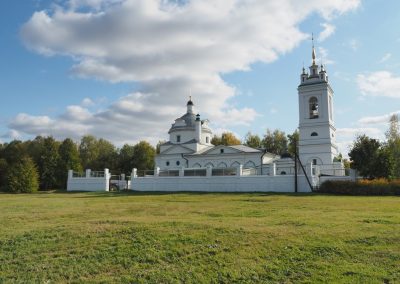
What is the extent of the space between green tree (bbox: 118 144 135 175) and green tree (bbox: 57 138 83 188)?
10663mm

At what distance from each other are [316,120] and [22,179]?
108ft

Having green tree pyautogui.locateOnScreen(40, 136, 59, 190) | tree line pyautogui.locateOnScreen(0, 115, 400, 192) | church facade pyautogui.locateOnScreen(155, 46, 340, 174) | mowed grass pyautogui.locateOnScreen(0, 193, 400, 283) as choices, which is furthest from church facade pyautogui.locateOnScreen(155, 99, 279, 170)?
mowed grass pyautogui.locateOnScreen(0, 193, 400, 283)

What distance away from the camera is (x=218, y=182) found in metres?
32.4

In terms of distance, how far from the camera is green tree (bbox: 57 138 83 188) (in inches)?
2223

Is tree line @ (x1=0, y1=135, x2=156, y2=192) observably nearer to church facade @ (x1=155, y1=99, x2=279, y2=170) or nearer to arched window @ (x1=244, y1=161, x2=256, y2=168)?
church facade @ (x1=155, y1=99, x2=279, y2=170)

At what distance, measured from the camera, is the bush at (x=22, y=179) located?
41188mm

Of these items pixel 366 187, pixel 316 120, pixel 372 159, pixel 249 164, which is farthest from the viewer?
pixel 249 164

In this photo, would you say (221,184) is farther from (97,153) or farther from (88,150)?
(88,150)

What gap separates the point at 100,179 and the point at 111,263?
105ft

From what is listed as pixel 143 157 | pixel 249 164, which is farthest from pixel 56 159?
pixel 249 164

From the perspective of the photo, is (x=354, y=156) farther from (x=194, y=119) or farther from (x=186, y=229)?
(x=194, y=119)

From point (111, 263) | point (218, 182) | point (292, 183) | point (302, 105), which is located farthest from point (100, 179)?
point (111, 263)

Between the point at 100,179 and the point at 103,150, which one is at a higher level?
the point at 103,150

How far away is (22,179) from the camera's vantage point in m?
41.7
